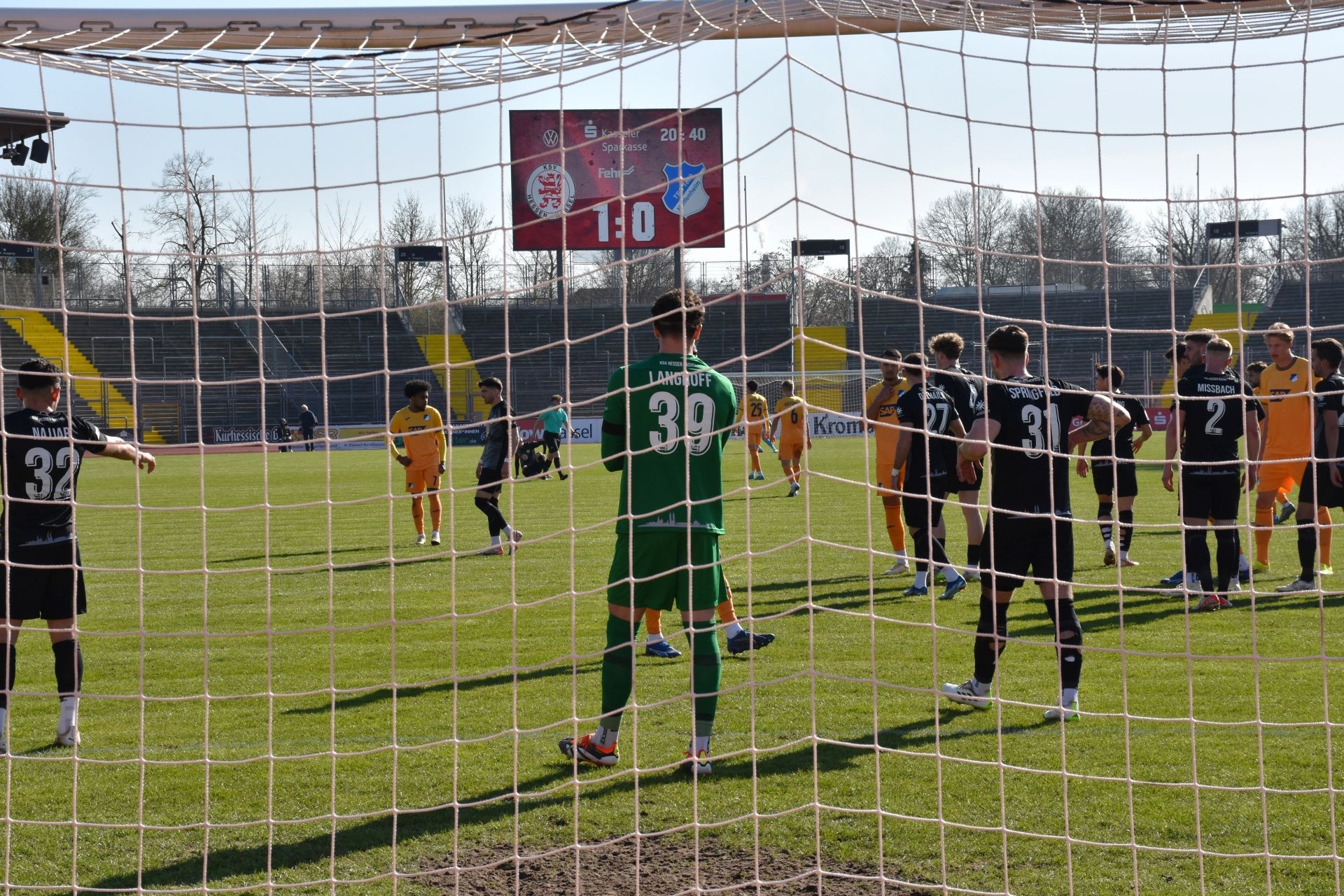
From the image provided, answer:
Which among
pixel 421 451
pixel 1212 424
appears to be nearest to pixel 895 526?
pixel 1212 424

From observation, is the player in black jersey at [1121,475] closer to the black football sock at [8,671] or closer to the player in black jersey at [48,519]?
the player in black jersey at [48,519]

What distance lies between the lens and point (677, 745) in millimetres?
5191

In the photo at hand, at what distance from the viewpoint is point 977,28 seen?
180 inches

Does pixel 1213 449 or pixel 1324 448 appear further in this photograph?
pixel 1324 448

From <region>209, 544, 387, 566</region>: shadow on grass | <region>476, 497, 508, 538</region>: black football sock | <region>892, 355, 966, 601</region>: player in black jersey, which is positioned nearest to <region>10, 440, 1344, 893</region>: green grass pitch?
<region>892, 355, 966, 601</region>: player in black jersey

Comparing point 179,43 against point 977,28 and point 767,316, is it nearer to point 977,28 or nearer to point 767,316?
point 977,28

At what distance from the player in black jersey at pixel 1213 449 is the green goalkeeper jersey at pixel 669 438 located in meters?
4.11

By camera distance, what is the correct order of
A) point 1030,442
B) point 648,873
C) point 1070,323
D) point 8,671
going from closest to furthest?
point 648,873 < point 8,671 < point 1030,442 < point 1070,323

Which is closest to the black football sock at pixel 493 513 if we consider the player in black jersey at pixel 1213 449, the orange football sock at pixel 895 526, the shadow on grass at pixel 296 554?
the shadow on grass at pixel 296 554

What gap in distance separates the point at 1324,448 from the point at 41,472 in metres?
8.08

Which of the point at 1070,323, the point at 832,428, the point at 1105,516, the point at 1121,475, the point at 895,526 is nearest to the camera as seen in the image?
the point at 895,526

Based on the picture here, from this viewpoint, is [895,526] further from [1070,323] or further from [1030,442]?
[1070,323]

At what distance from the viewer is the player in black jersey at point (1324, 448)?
7.68m

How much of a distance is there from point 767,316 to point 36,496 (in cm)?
2413
